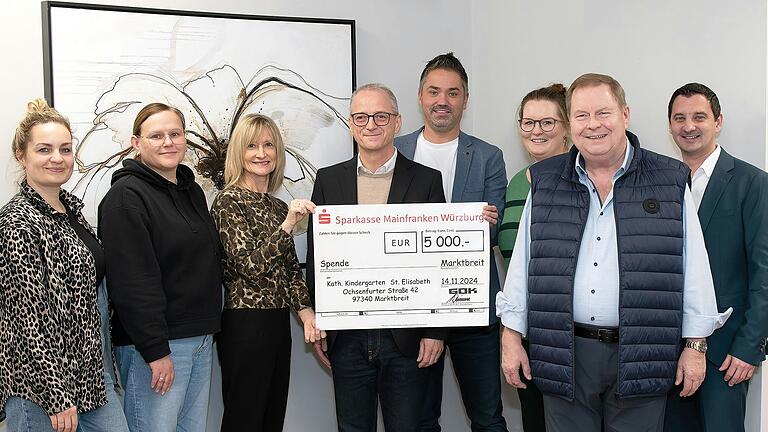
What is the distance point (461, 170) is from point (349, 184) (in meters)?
0.59

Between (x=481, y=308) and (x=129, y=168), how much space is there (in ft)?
4.66

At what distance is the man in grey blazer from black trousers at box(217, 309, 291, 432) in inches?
28.7

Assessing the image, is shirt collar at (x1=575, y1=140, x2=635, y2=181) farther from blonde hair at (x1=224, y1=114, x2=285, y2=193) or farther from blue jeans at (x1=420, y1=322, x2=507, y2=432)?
blonde hair at (x1=224, y1=114, x2=285, y2=193)

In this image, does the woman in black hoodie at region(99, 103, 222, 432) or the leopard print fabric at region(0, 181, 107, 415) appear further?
the woman in black hoodie at region(99, 103, 222, 432)

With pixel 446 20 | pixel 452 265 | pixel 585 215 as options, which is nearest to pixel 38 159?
pixel 452 265

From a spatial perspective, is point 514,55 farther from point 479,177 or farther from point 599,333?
point 599,333

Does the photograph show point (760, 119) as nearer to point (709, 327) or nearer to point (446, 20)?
point (709, 327)

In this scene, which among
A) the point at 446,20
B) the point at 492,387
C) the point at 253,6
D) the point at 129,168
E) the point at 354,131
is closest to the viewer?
the point at 129,168

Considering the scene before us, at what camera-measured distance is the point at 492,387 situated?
11.9 ft

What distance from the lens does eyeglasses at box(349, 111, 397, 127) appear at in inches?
128

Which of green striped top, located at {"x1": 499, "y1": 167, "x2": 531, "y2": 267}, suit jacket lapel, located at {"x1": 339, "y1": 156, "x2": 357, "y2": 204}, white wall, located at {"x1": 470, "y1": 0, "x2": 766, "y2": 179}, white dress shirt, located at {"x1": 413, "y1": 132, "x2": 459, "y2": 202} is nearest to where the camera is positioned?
white wall, located at {"x1": 470, "y1": 0, "x2": 766, "y2": 179}

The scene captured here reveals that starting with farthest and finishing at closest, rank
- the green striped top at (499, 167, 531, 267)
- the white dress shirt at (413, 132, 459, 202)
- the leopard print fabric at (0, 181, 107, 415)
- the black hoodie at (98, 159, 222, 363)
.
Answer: the white dress shirt at (413, 132, 459, 202)
the green striped top at (499, 167, 531, 267)
the black hoodie at (98, 159, 222, 363)
the leopard print fabric at (0, 181, 107, 415)

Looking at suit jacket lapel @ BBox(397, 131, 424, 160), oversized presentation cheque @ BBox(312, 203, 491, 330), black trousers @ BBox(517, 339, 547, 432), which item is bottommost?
black trousers @ BBox(517, 339, 547, 432)

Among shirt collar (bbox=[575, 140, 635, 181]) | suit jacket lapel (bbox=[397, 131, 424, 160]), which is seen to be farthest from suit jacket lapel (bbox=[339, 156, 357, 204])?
shirt collar (bbox=[575, 140, 635, 181])
